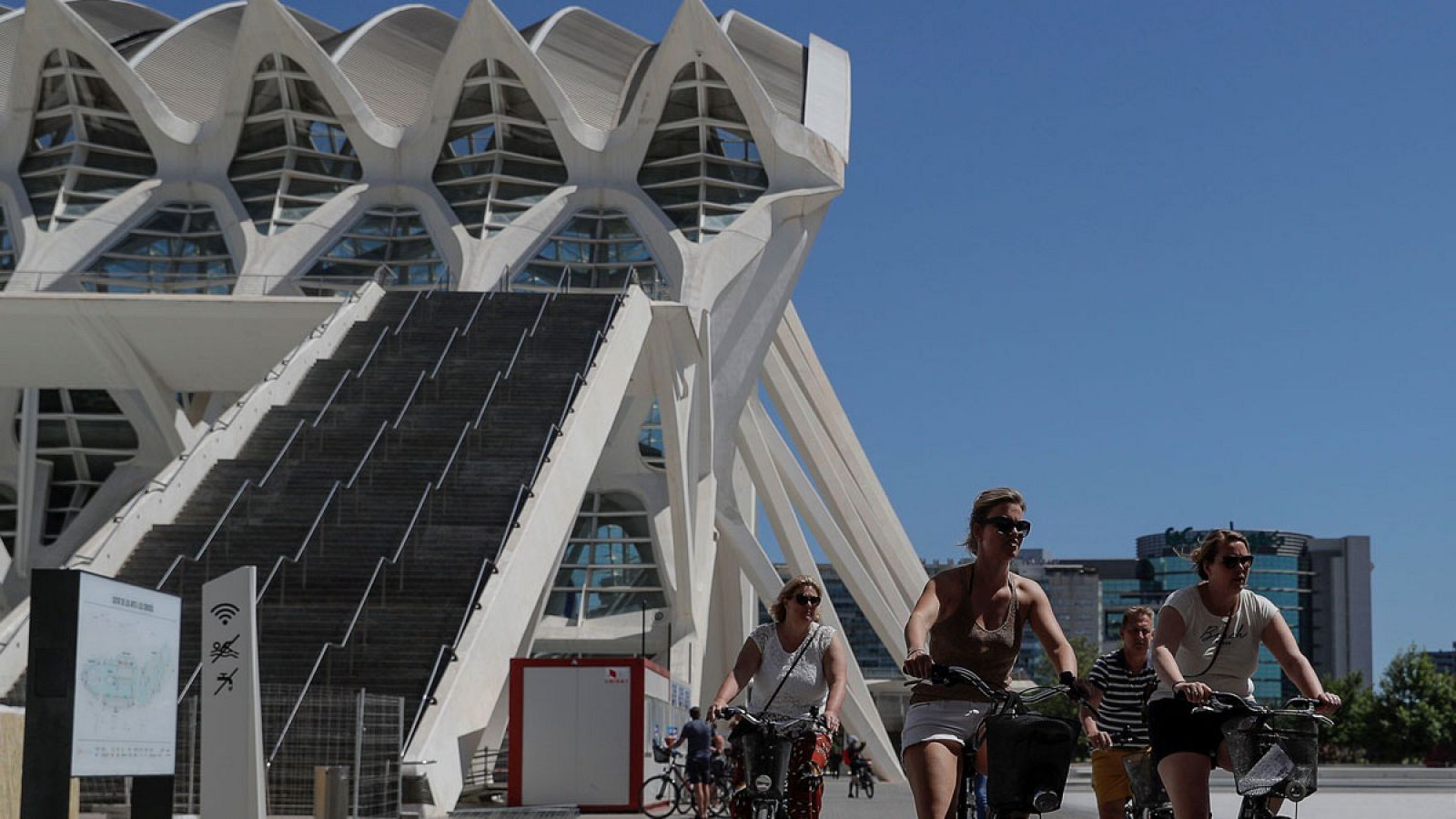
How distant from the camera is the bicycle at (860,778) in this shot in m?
34.5

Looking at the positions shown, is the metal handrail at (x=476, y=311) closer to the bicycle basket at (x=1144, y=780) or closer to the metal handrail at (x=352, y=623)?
the metal handrail at (x=352, y=623)

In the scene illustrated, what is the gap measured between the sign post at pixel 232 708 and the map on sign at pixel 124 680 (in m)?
1.48

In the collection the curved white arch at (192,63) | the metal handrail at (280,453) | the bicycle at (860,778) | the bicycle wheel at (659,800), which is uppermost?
the curved white arch at (192,63)

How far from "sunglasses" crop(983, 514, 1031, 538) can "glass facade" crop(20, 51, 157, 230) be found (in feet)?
150

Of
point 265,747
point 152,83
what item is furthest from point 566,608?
point 265,747

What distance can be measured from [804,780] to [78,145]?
46649 mm

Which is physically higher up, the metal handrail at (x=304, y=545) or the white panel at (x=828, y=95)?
the white panel at (x=828, y=95)

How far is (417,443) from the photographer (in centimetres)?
2764

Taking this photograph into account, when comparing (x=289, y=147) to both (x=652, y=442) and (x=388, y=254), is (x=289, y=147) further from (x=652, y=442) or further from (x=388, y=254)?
(x=652, y=442)

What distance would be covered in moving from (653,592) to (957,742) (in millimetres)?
47800

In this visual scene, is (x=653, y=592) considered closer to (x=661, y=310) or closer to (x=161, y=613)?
(x=661, y=310)

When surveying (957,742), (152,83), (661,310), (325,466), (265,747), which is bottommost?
(265,747)

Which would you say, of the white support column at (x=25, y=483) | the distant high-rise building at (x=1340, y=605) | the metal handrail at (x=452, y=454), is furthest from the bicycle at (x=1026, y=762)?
the distant high-rise building at (x=1340, y=605)

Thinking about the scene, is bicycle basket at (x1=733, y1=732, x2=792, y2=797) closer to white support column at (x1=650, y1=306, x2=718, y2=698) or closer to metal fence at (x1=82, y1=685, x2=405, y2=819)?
metal fence at (x1=82, y1=685, x2=405, y2=819)
